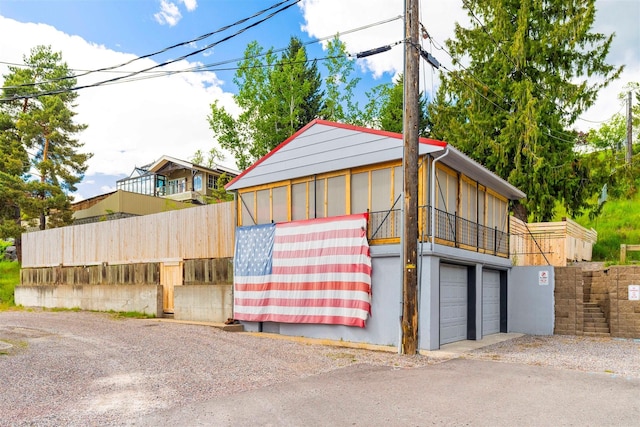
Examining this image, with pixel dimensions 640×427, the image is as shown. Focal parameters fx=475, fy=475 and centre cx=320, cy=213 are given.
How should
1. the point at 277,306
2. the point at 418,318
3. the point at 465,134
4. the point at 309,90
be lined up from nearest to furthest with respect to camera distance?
1. the point at 418,318
2. the point at 277,306
3. the point at 465,134
4. the point at 309,90

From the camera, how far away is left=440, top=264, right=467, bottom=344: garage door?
460 inches

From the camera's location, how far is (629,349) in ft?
36.6

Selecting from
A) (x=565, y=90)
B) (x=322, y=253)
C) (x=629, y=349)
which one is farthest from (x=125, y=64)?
(x=565, y=90)

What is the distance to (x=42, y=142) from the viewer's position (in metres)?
29.7

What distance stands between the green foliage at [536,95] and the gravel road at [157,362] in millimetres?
8780

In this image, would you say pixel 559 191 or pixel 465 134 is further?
pixel 465 134

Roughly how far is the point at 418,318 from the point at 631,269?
720cm

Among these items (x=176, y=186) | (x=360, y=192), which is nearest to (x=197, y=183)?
(x=176, y=186)

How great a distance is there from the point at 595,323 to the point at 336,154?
30.3ft

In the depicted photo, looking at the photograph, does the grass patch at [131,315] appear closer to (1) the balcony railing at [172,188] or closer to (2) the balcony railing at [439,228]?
(2) the balcony railing at [439,228]

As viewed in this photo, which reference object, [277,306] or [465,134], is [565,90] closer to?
[465,134]

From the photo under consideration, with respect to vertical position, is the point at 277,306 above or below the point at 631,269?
below

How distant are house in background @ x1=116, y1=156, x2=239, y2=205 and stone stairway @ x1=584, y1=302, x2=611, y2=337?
25857 millimetres

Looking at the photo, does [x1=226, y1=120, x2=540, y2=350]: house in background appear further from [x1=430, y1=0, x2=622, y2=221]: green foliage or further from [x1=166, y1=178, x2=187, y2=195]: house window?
[x1=166, y1=178, x2=187, y2=195]: house window
